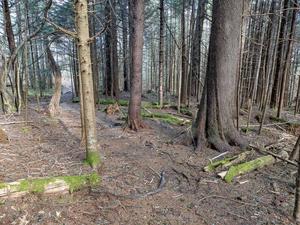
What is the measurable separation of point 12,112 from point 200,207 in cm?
686

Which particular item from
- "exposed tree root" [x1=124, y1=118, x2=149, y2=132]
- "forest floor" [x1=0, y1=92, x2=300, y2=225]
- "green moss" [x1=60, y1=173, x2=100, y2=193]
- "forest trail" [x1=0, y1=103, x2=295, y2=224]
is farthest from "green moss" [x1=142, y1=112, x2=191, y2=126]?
"green moss" [x1=60, y1=173, x2=100, y2=193]

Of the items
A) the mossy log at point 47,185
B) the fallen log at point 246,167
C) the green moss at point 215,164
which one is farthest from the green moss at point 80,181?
the fallen log at point 246,167

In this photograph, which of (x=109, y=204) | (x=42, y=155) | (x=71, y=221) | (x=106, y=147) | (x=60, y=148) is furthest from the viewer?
(x=106, y=147)

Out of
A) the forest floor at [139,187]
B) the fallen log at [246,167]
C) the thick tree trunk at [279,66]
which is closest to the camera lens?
the forest floor at [139,187]

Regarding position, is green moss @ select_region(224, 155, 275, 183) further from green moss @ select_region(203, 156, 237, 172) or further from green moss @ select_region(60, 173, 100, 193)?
green moss @ select_region(60, 173, 100, 193)

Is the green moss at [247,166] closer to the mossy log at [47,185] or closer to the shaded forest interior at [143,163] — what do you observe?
the shaded forest interior at [143,163]

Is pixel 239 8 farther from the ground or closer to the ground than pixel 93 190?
farther from the ground

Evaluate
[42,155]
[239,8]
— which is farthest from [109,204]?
[239,8]

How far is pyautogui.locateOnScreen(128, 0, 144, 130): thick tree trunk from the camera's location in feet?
22.2

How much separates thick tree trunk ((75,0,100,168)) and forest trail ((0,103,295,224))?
324 mm

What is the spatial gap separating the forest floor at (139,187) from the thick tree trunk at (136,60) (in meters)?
0.91

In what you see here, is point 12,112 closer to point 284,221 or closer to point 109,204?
point 109,204

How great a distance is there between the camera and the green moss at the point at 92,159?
4.43m

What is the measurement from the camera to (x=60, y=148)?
528cm
